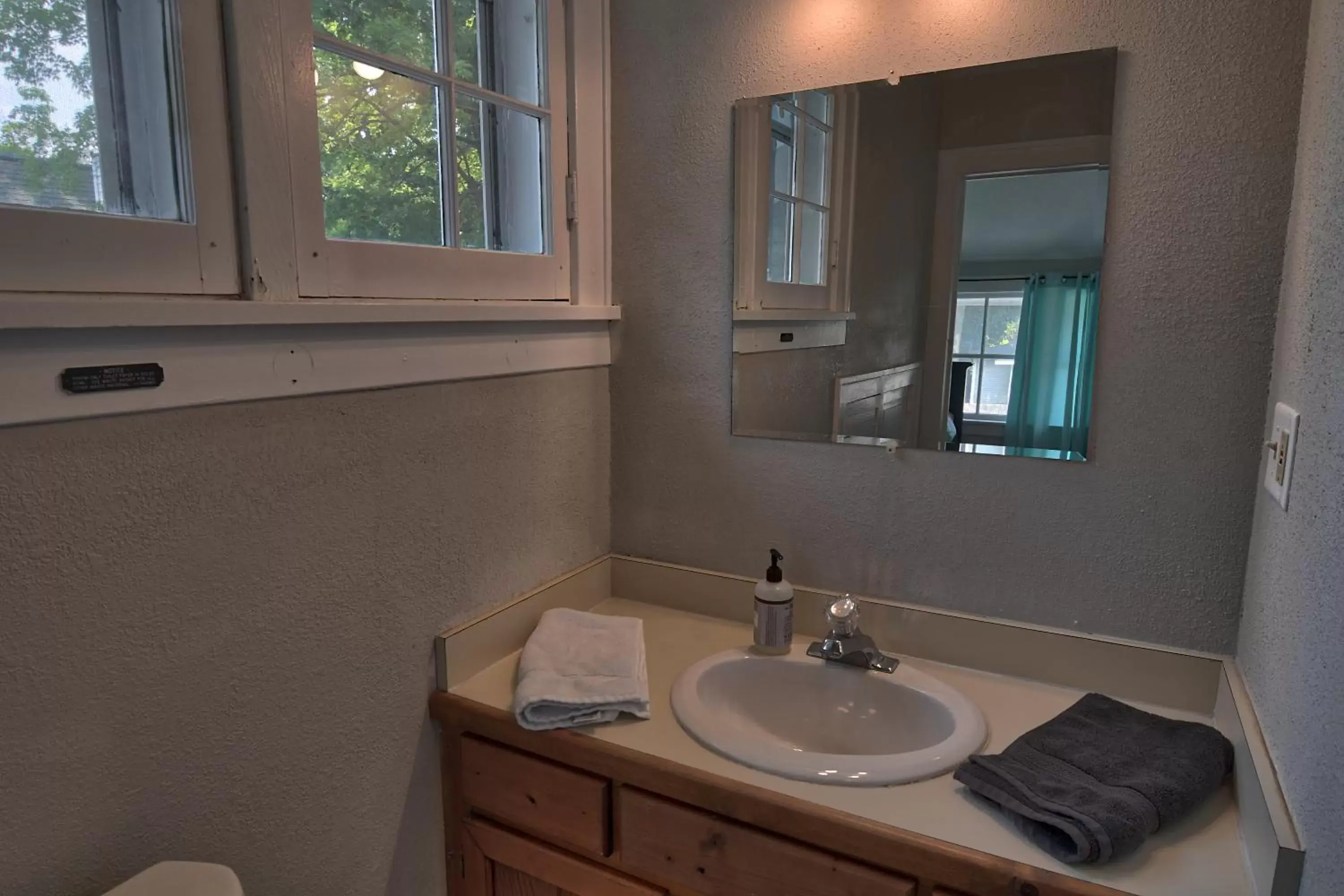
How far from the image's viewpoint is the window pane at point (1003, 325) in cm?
127

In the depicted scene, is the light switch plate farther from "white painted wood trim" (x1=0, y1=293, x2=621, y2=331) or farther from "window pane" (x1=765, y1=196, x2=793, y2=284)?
"white painted wood trim" (x1=0, y1=293, x2=621, y2=331)

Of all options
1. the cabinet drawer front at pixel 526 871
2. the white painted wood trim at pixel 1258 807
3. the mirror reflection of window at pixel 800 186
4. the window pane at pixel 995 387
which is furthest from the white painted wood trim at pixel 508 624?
the white painted wood trim at pixel 1258 807

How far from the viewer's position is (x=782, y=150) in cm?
145

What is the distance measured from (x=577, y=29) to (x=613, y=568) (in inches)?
41.5

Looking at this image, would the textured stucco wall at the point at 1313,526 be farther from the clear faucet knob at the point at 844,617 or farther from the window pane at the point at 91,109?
the window pane at the point at 91,109

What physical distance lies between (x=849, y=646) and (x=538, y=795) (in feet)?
1.82

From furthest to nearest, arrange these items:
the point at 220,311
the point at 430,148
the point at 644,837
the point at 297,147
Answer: the point at 430,148 → the point at 644,837 → the point at 297,147 → the point at 220,311

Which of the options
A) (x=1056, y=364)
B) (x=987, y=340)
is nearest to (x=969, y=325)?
(x=987, y=340)

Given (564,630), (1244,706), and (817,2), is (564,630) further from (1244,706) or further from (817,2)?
(817,2)

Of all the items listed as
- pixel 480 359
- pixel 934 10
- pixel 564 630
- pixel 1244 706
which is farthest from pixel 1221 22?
pixel 564 630

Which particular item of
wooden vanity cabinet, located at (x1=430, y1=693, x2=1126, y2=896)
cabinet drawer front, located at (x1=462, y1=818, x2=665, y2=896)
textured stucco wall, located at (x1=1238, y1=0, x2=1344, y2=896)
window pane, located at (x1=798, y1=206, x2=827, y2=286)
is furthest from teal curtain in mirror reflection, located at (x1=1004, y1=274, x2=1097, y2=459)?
cabinet drawer front, located at (x1=462, y1=818, x2=665, y2=896)

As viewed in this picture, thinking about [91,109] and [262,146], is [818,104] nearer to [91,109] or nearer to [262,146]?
[262,146]

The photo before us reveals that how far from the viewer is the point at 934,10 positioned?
4.22 feet

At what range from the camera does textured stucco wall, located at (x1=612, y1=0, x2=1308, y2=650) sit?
3.71ft
